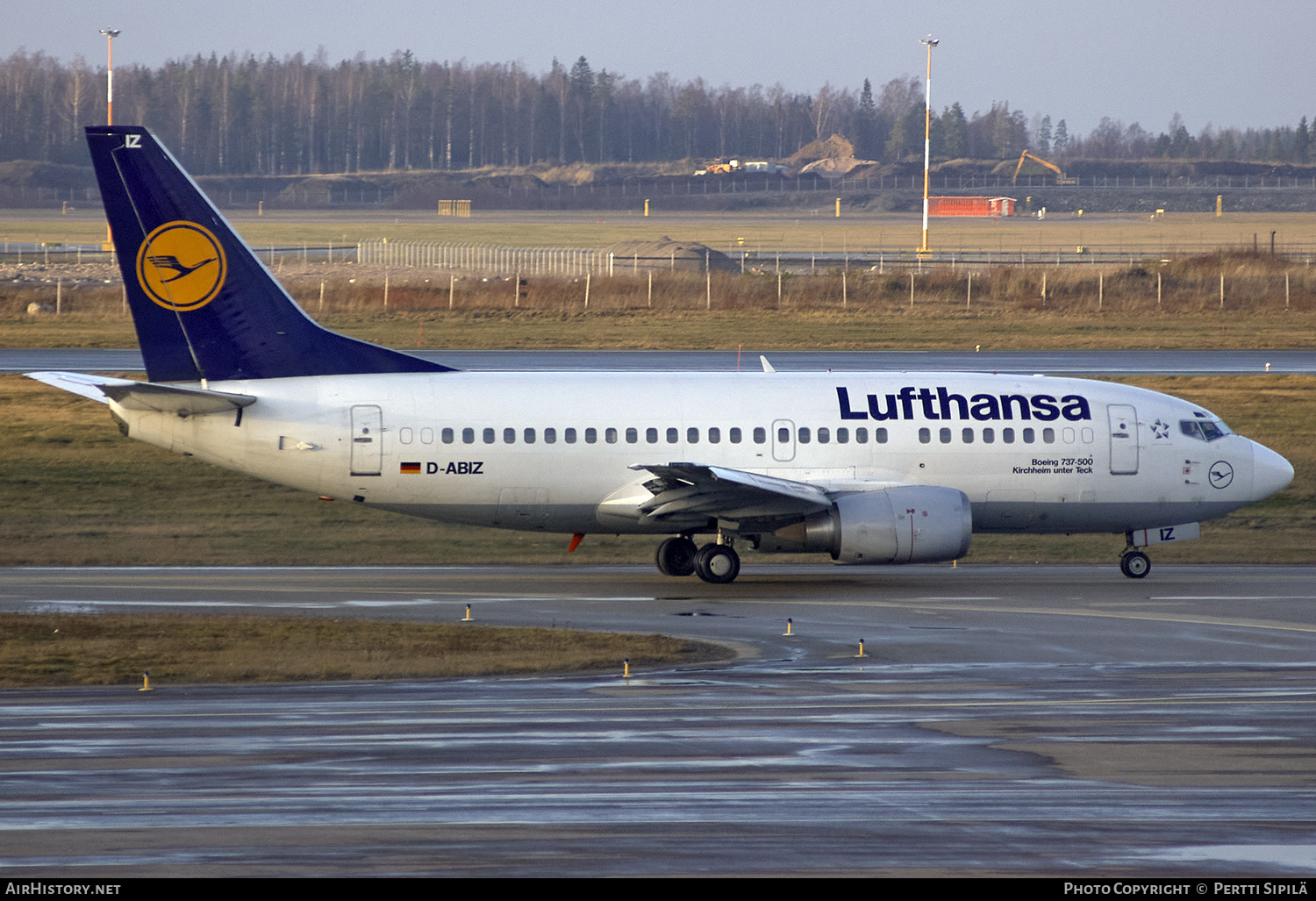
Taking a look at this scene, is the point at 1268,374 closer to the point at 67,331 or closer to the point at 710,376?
the point at 710,376

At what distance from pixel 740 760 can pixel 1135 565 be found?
16.2 meters

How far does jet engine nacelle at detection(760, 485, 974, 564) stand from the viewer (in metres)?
27.4

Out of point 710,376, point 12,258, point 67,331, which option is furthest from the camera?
point 12,258

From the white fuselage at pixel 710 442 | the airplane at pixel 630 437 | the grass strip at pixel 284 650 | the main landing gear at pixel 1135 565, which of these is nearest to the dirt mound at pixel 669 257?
the white fuselage at pixel 710 442

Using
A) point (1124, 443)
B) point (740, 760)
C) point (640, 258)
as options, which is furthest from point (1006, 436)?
point (640, 258)

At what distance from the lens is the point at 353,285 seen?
253 ft

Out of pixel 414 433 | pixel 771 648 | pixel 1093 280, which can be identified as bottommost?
pixel 771 648

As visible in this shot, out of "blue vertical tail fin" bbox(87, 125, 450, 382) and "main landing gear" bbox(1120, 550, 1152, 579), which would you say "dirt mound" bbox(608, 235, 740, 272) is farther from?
"blue vertical tail fin" bbox(87, 125, 450, 382)

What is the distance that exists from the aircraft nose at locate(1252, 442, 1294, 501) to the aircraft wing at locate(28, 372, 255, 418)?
19722mm

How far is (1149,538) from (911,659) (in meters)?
10.7

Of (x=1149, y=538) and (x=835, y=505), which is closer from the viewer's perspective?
(x=835, y=505)

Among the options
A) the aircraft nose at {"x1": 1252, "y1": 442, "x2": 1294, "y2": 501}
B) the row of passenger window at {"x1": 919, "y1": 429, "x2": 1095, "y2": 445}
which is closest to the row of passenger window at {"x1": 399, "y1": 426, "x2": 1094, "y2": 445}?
the row of passenger window at {"x1": 919, "y1": 429, "x2": 1095, "y2": 445}
